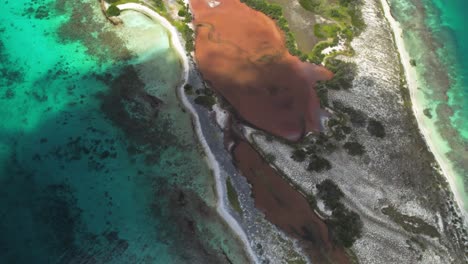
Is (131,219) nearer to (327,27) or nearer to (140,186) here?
(140,186)

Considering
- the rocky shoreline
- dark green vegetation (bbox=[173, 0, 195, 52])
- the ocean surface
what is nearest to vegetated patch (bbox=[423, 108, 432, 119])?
the ocean surface

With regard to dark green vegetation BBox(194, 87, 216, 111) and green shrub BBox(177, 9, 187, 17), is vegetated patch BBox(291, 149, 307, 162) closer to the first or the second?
dark green vegetation BBox(194, 87, 216, 111)

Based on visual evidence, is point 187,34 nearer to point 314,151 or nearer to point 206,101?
point 206,101

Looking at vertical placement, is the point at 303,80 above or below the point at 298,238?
above

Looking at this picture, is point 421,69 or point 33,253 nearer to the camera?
point 33,253

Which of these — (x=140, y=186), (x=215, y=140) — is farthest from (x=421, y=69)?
(x=140, y=186)

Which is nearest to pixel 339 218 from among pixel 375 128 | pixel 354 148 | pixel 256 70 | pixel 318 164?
pixel 318 164

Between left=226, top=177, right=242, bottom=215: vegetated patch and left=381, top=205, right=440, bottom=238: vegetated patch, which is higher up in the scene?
left=381, top=205, right=440, bottom=238: vegetated patch
